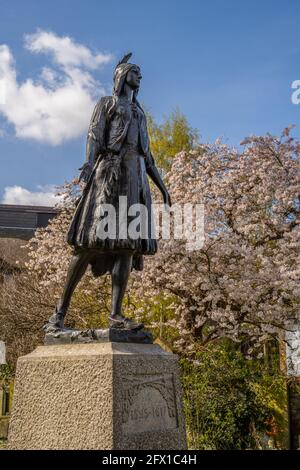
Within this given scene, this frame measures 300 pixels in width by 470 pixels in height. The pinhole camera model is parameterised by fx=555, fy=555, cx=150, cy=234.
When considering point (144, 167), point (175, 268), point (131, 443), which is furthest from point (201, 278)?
point (131, 443)

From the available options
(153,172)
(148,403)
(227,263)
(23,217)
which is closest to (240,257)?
(227,263)

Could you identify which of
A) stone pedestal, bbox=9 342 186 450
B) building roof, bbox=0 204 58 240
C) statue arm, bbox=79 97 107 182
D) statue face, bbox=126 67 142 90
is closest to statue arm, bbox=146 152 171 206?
statue arm, bbox=79 97 107 182

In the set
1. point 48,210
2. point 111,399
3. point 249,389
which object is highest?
point 48,210

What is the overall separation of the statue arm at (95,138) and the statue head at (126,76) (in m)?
0.20

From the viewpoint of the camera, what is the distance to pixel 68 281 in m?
5.28

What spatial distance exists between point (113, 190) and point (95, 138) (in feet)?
1.73

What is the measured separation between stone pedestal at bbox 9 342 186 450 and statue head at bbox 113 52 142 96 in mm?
2524

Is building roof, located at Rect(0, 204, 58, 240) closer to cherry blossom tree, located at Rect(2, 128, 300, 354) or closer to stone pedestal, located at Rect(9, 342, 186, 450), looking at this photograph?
cherry blossom tree, located at Rect(2, 128, 300, 354)

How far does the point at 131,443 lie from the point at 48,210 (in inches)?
1228

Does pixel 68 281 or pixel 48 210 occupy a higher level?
pixel 48 210

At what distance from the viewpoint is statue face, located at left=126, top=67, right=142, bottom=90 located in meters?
5.50

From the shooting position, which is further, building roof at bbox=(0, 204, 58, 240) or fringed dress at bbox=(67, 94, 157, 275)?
building roof at bbox=(0, 204, 58, 240)

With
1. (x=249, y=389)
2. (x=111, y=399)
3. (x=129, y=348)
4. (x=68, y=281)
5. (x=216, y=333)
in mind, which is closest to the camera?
(x=111, y=399)

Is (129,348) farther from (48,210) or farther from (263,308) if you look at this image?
(48,210)
